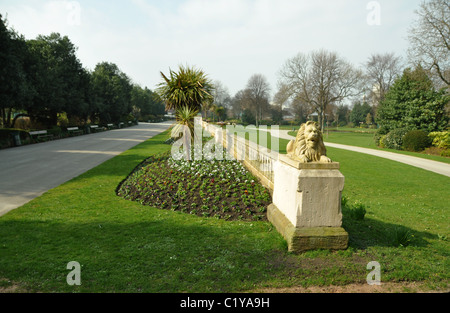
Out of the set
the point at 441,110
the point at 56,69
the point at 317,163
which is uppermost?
the point at 56,69

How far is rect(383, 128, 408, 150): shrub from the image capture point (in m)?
20.9

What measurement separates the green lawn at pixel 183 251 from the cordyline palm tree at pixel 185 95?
160 inches

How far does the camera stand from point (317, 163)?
4082 mm

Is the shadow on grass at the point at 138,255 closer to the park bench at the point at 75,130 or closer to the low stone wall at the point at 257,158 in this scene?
the low stone wall at the point at 257,158

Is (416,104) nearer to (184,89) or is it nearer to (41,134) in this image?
(184,89)

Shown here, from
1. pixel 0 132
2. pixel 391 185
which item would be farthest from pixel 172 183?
pixel 0 132

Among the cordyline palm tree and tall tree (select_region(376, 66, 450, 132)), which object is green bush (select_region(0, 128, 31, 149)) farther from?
tall tree (select_region(376, 66, 450, 132))

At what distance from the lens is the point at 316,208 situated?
406 centimetres

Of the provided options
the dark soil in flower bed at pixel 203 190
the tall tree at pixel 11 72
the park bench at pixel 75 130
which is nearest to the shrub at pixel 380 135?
the dark soil in flower bed at pixel 203 190

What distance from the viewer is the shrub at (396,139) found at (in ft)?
68.5

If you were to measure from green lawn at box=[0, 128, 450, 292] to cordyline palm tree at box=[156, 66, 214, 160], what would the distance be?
13.3ft

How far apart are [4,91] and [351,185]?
21570mm

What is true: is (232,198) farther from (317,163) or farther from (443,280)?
(443,280)

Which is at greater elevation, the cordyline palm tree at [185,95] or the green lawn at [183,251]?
the cordyline palm tree at [185,95]
